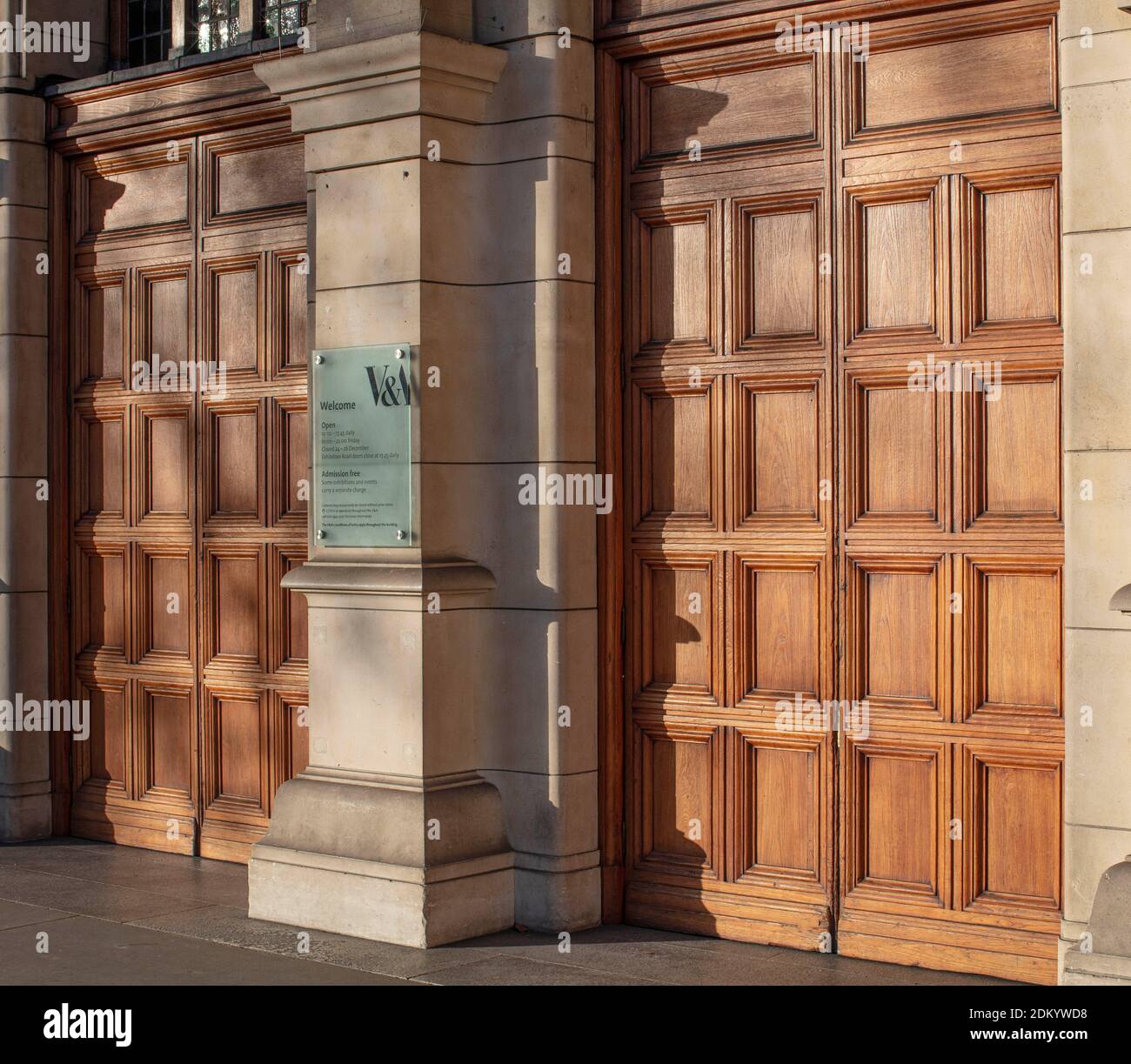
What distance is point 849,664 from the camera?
7418mm

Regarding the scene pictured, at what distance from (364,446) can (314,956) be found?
2.28 meters

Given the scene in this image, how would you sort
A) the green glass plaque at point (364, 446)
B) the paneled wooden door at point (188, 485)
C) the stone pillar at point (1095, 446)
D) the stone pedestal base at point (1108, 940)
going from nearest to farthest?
1. the stone pedestal base at point (1108, 940)
2. the stone pillar at point (1095, 446)
3. the green glass plaque at point (364, 446)
4. the paneled wooden door at point (188, 485)

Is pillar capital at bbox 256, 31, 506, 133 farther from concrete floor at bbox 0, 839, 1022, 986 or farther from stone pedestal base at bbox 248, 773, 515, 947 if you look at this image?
concrete floor at bbox 0, 839, 1022, 986

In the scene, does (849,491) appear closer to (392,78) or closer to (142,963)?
(392,78)

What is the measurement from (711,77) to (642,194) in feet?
1.98

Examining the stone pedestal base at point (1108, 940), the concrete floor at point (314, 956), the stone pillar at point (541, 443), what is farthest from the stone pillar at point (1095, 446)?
the stone pillar at point (541, 443)

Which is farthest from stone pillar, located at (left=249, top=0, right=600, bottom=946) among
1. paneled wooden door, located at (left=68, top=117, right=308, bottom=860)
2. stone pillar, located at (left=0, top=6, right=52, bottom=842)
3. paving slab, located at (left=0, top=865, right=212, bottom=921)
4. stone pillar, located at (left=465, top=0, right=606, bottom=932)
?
stone pillar, located at (left=0, top=6, right=52, bottom=842)

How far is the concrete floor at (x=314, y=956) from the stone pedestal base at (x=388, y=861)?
0.11m

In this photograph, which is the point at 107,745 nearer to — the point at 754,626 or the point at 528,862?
the point at 528,862

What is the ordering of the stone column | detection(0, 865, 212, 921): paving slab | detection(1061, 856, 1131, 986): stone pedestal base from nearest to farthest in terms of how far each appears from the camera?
detection(1061, 856, 1131, 986): stone pedestal base, the stone column, detection(0, 865, 212, 921): paving slab

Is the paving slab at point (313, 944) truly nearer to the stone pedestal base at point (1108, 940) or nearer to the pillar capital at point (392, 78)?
the stone pedestal base at point (1108, 940)

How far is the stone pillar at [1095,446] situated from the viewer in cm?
641

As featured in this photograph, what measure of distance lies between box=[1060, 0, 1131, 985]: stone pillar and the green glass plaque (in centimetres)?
292

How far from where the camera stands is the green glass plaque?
7879 mm
